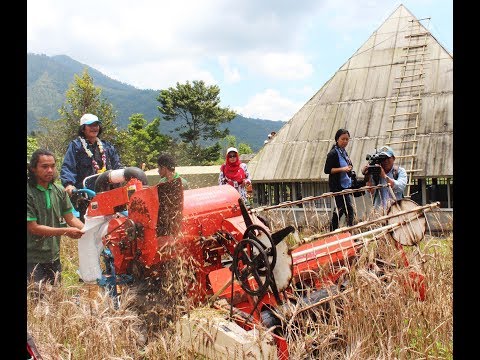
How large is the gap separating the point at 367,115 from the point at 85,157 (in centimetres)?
758

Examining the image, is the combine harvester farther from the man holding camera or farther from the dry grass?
the man holding camera

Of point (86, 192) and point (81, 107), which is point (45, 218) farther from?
point (81, 107)

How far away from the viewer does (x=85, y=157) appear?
208 inches

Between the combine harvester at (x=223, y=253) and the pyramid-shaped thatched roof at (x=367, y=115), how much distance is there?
562 cm

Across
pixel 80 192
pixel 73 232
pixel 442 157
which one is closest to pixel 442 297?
pixel 73 232

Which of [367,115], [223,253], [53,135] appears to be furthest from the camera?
[367,115]

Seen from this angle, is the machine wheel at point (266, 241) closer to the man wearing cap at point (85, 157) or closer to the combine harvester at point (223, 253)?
the combine harvester at point (223, 253)

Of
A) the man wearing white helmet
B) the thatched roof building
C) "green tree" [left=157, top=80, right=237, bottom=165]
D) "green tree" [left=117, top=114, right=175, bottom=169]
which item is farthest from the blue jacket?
"green tree" [left=157, top=80, right=237, bottom=165]

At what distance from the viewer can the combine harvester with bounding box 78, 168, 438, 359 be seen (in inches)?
141

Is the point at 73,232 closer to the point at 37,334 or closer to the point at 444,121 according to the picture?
the point at 37,334

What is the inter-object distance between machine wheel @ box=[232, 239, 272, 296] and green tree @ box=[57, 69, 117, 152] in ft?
15.3

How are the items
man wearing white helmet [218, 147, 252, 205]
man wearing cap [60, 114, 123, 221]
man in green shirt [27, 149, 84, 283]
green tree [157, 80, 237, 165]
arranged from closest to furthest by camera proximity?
man in green shirt [27, 149, 84, 283] → man wearing cap [60, 114, 123, 221] → man wearing white helmet [218, 147, 252, 205] → green tree [157, 80, 237, 165]

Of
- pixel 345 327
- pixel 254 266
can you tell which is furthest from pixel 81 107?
pixel 345 327
